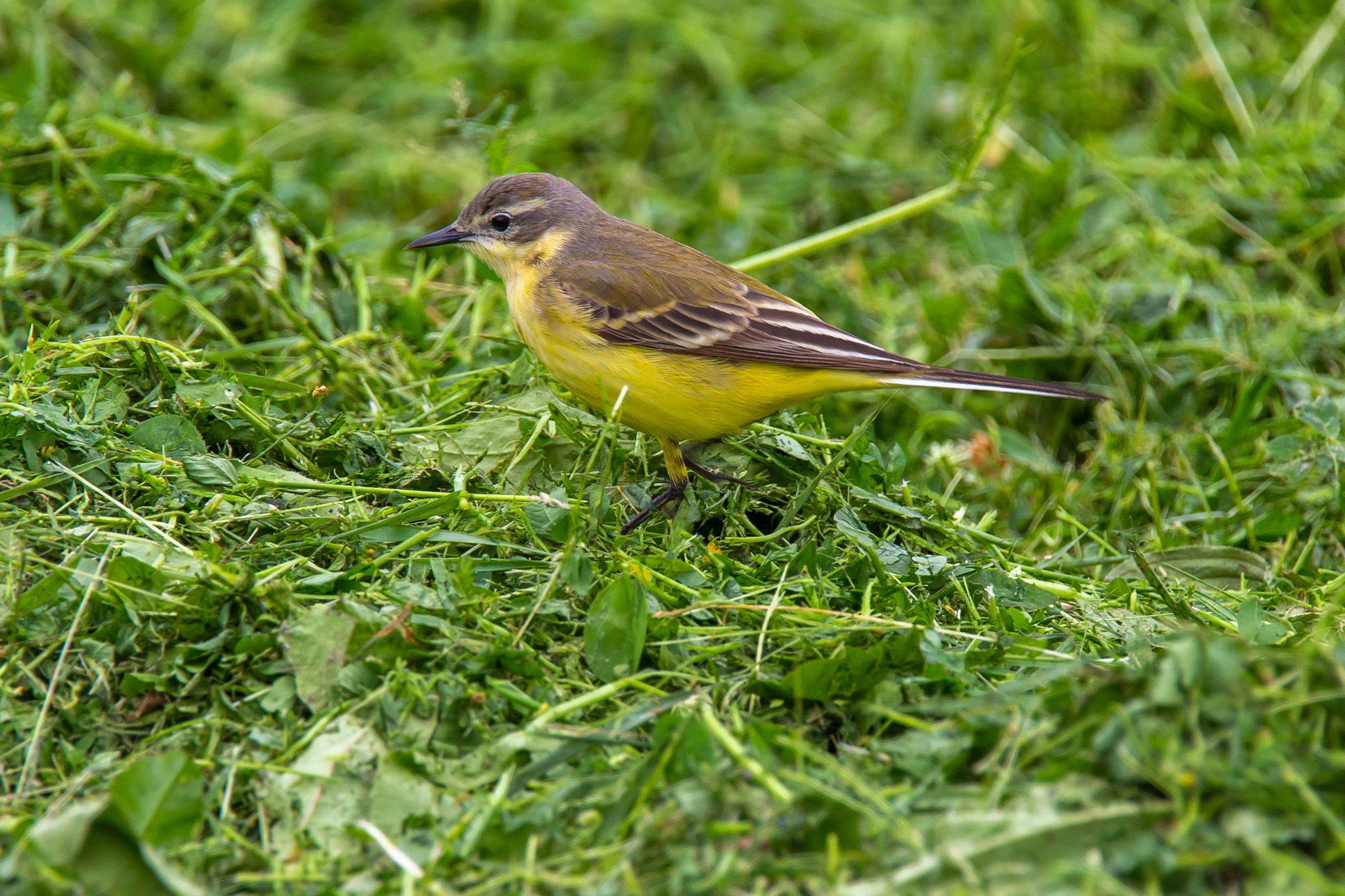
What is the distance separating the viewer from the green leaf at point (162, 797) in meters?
3.10

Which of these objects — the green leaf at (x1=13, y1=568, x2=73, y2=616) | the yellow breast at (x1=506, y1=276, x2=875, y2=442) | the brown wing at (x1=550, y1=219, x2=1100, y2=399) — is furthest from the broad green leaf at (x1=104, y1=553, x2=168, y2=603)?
the brown wing at (x1=550, y1=219, x2=1100, y2=399)

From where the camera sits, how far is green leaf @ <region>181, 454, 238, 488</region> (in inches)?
168

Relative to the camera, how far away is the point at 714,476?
4891 millimetres

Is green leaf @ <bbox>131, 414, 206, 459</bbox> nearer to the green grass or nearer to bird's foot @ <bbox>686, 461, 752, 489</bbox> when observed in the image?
the green grass

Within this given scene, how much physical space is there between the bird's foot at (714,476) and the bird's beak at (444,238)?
170 cm

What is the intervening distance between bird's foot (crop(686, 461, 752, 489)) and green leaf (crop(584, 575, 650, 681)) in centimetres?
111

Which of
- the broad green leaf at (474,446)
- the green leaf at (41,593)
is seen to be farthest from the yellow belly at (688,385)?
the green leaf at (41,593)

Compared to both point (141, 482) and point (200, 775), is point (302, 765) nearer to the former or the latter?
point (200, 775)

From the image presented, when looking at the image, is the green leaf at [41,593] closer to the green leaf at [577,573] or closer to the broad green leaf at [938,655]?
the green leaf at [577,573]

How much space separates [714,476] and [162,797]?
2474mm

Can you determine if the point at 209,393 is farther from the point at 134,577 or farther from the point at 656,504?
the point at 656,504

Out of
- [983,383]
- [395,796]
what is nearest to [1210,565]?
[983,383]

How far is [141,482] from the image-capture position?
4188 millimetres

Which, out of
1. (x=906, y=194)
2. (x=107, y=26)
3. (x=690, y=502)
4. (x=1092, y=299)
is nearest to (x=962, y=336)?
(x=1092, y=299)
